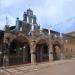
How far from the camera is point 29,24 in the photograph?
30500 mm

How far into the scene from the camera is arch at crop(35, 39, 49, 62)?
31194 millimetres

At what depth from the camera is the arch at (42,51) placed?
1228 inches

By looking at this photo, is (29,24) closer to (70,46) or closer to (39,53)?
(39,53)

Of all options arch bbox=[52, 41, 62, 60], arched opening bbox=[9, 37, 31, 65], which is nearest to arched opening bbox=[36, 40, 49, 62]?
arch bbox=[52, 41, 62, 60]

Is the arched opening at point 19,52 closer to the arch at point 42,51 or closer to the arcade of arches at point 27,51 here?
the arcade of arches at point 27,51

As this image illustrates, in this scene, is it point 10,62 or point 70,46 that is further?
point 70,46

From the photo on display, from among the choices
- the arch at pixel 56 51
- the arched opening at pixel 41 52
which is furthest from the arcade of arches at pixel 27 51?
the arch at pixel 56 51

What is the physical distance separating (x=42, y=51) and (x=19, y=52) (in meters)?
5.31

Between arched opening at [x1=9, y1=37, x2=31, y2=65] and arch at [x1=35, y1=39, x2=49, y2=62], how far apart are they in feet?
6.19

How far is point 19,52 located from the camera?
28.8m

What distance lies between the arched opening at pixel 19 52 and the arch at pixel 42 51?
1.89m

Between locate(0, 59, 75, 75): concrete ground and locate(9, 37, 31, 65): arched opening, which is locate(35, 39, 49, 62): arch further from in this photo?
locate(0, 59, 75, 75): concrete ground

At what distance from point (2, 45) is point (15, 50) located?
2.73 meters

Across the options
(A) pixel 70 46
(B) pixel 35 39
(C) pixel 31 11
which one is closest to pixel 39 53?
(B) pixel 35 39
